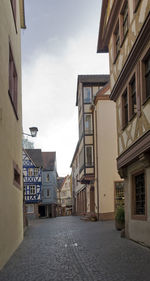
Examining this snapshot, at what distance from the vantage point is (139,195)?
41.2ft

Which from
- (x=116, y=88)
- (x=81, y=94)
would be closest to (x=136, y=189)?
(x=116, y=88)

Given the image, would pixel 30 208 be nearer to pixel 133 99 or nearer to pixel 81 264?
pixel 133 99

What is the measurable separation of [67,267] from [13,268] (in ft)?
3.69

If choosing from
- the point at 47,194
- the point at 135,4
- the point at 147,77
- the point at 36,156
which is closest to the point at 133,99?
the point at 147,77

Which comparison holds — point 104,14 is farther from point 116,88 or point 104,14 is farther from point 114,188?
point 114,188

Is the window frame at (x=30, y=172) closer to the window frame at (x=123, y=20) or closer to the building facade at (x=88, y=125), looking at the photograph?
the building facade at (x=88, y=125)

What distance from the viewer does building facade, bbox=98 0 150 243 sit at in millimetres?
10547

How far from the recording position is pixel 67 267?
322 inches

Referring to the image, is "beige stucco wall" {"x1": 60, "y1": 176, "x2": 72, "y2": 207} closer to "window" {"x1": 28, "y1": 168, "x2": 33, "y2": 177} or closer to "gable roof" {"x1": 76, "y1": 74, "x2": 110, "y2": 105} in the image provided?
"window" {"x1": 28, "y1": 168, "x2": 33, "y2": 177}

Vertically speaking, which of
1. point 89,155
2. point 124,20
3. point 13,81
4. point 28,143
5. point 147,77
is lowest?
point 89,155

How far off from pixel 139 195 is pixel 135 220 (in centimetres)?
80

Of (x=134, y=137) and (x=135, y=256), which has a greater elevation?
(x=134, y=137)

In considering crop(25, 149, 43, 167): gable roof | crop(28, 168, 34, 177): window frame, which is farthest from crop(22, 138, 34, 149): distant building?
crop(28, 168, 34, 177): window frame

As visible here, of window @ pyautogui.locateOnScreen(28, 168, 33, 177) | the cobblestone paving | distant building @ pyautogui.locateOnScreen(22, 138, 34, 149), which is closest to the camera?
the cobblestone paving
